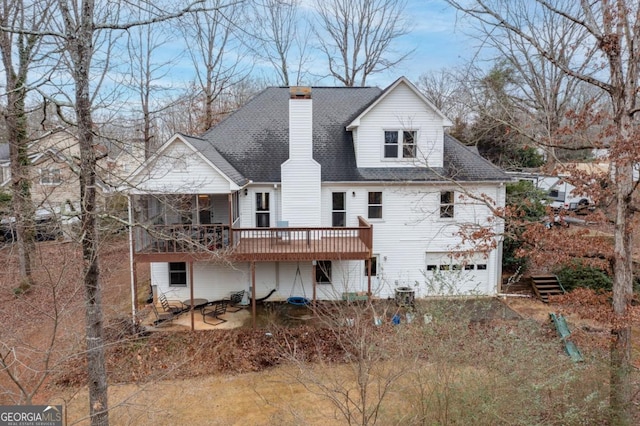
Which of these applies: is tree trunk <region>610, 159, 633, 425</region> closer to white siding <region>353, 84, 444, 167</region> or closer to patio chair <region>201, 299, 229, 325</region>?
white siding <region>353, 84, 444, 167</region>

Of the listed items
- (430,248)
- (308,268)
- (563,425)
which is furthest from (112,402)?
(430,248)

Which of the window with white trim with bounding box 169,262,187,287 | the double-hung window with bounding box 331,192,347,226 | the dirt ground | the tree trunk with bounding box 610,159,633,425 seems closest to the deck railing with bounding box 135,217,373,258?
the double-hung window with bounding box 331,192,347,226

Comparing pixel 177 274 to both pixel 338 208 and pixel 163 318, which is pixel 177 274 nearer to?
pixel 163 318

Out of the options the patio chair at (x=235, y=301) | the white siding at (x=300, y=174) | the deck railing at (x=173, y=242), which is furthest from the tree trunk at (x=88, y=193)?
the white siding at (x=300, y=174)

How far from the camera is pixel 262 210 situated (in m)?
15.8

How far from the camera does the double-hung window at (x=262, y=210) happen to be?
1577 cm

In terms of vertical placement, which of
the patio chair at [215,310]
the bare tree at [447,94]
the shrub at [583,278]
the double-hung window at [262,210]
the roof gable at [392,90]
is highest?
the bare tree at [447,94]

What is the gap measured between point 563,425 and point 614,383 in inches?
58.3

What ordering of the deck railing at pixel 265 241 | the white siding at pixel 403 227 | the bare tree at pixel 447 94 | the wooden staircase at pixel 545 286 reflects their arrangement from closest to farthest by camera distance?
the deck railing at pixel 265 241, the wooden staircase at pixel 545 286, the white siding at pixel 403 227, the bare tree at pixel 447 94

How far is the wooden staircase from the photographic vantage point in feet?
50.9

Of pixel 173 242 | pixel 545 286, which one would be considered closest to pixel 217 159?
pixel 173 242

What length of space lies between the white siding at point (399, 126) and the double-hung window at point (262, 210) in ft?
13.4

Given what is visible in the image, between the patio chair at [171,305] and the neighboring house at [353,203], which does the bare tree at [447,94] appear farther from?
the patio chair at [171,305]

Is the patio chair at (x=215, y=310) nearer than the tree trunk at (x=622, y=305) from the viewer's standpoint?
No
